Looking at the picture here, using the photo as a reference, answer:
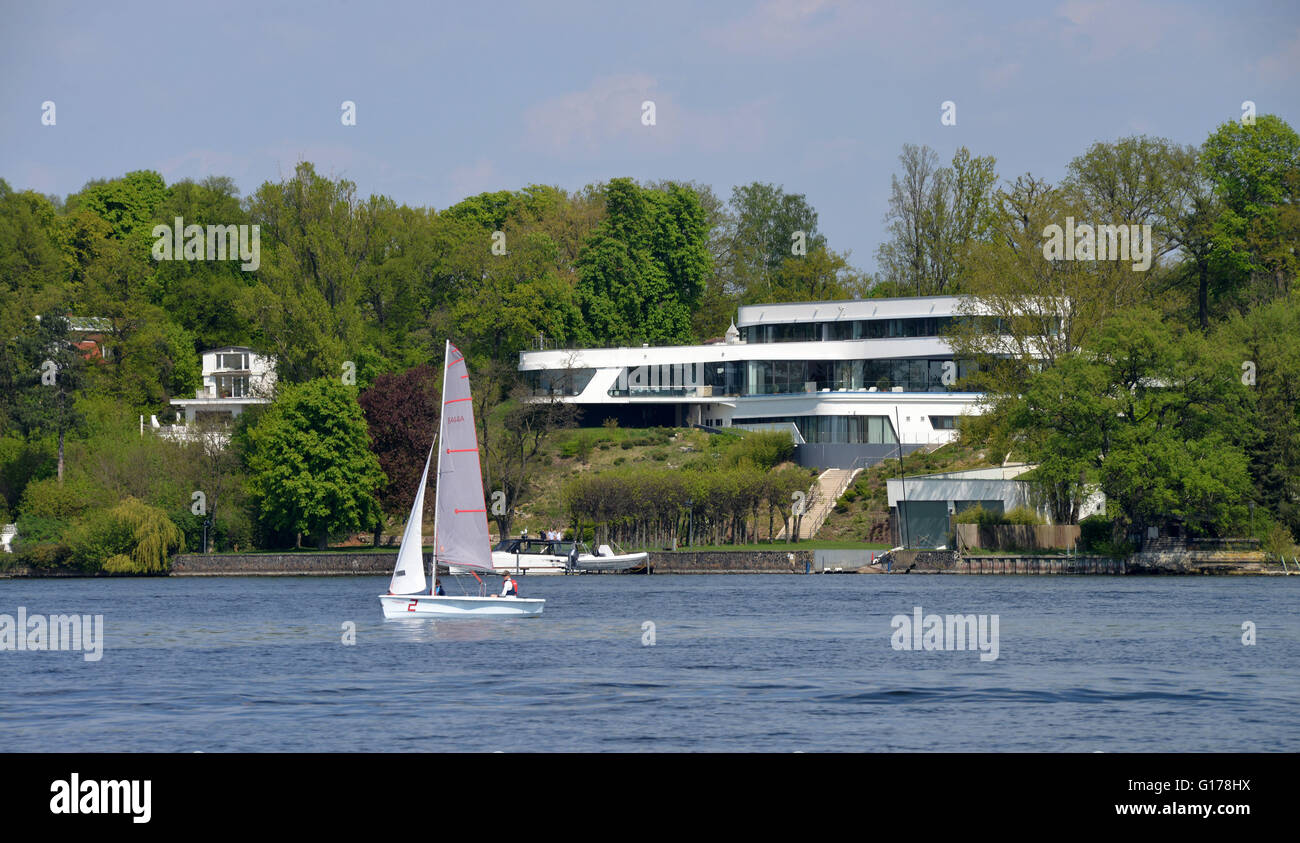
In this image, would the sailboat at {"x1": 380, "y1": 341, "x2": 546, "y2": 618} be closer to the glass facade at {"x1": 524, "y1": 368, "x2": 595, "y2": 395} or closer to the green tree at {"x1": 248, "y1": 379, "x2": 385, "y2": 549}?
the green tree at {"x1": 248, "y1": 379, "x2": 385, "y2": 549}

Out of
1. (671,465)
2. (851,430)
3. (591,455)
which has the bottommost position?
(671,465)

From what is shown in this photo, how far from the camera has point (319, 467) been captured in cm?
8012

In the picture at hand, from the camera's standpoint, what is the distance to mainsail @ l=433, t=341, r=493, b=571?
153 ft

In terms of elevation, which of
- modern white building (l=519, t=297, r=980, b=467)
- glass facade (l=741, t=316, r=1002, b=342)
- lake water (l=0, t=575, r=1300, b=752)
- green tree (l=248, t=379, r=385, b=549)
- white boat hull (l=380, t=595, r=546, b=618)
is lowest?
lake water (l=0, t=575, r=1300, b=752)

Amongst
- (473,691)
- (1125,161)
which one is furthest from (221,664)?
(1125,161)

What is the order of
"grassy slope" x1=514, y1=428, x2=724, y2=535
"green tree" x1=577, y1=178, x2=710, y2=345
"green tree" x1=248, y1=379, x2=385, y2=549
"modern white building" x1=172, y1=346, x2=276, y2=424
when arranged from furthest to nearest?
"green tree" x1=577, y1=178, x2=710, y2=345, "modern white building" x1=172, y1=346, x2=276, y2=424, "grassy slope" x1=514, y1=428, x2=724, y2=535, "green tree" x1=248, y1=379, x2=385, y2=549

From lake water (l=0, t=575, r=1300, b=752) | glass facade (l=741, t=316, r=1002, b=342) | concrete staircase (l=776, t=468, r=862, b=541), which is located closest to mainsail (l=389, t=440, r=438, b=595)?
lake water (l=0, t=575, r=1300, b=752)

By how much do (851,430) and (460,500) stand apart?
169ft

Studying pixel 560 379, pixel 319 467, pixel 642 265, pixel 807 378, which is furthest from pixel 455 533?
pixel 642 265

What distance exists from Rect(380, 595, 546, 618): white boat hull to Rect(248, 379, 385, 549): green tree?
33.9m

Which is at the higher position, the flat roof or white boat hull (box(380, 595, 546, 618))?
the flat roof

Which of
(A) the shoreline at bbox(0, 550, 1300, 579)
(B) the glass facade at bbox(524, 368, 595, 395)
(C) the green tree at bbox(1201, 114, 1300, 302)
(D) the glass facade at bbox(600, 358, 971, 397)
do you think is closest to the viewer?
(A) the shoreline at bbox(0, 550, 1300, 579)

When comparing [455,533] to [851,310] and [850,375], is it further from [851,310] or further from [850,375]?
[851,310]

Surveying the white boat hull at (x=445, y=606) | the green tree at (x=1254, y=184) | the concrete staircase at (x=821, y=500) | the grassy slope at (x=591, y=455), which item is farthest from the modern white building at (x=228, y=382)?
the green tree at (x=1254, y=184)
